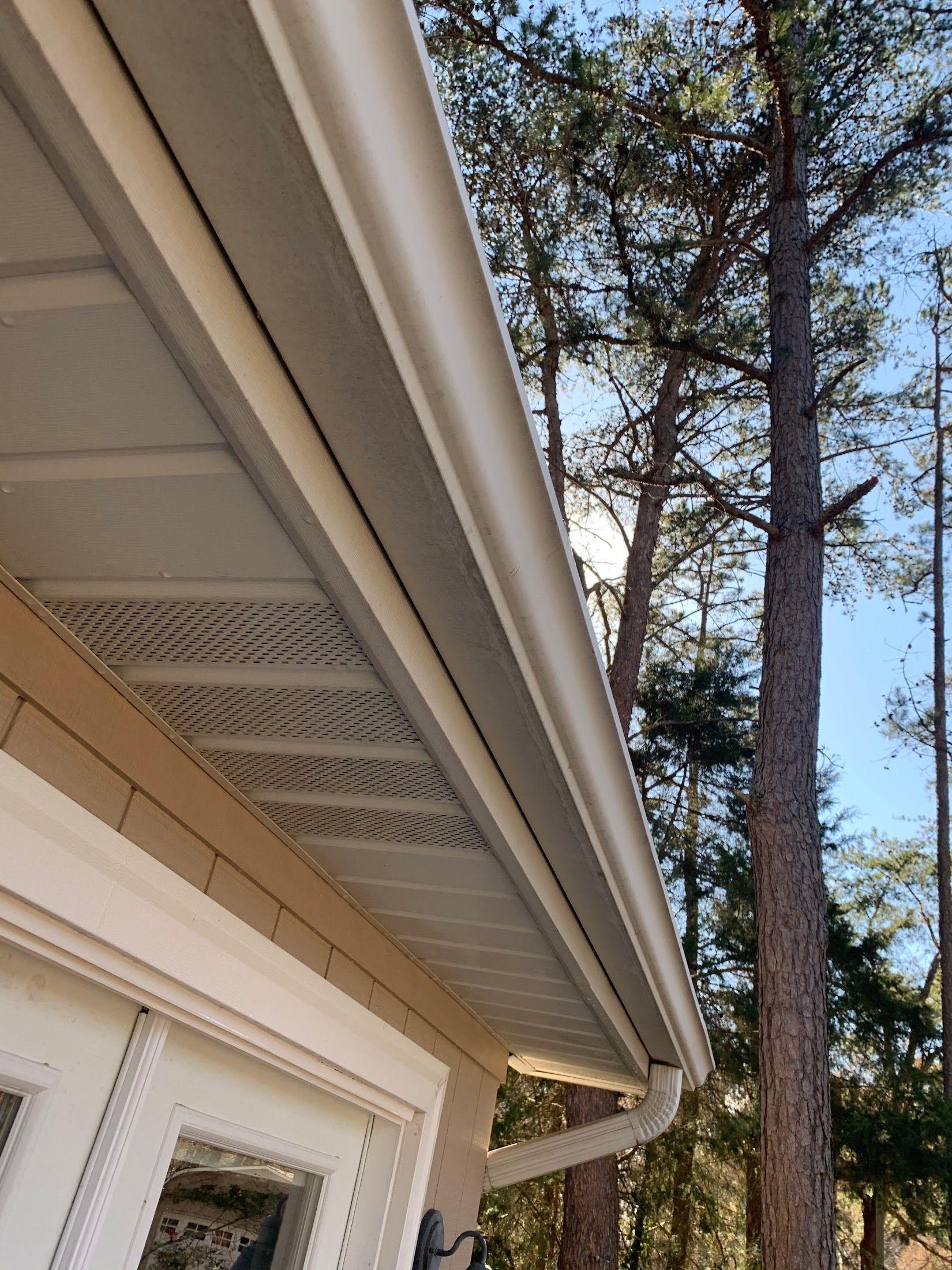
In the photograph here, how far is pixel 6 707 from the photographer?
1.13 m

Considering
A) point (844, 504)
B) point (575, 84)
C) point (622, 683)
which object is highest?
point (575, 84)

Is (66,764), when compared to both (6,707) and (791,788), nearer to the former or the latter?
(6,707)

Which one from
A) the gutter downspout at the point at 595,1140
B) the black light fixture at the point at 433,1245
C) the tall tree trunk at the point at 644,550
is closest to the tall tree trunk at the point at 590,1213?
the tall tree trunk at the point at 644,550

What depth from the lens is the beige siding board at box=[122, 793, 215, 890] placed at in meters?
1.37

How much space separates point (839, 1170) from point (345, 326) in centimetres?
739

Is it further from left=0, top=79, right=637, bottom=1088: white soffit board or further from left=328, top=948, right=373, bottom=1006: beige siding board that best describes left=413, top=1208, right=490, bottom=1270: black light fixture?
left=0, top=79, right=637, bottom=1088: white soffit board

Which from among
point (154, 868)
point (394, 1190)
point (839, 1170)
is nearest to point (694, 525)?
point (839, 1170)

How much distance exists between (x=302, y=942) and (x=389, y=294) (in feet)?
4.73

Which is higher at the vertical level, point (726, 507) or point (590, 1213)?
point (726, 507)

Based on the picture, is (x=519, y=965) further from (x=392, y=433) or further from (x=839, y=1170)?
(x=839, y=1170)

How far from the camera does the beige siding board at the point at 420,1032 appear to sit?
2.33 meters

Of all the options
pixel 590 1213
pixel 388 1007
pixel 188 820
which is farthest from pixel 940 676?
pixel 188 820

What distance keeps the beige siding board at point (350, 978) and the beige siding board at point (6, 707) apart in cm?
99

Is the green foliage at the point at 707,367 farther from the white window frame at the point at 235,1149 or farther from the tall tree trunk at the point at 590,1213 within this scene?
the white window frame at the point at 235,1149
